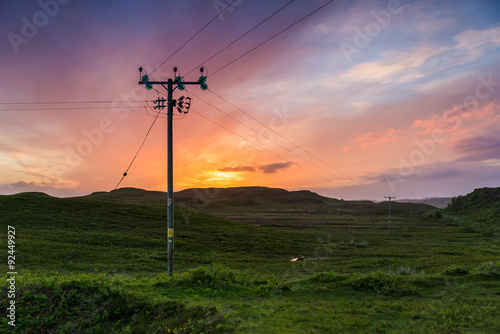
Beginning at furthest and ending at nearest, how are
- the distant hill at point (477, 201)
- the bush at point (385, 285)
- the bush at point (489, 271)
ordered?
1. the distant hill at point (477, 201)
2. the bush at point (489, 271)
3. the bush at point (385, 285)

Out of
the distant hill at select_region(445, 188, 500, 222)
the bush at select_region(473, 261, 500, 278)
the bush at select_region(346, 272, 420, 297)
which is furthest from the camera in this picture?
the distant hill at select_region(445, 188, 500, 222)

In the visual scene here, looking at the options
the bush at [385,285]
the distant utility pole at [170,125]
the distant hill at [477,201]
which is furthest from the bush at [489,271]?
the distant hill at [477,201]

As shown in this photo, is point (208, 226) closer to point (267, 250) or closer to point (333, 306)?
point (267, 250)

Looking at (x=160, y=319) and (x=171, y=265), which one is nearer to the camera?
(x=160, y=319)

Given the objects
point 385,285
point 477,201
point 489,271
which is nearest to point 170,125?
point 385,285

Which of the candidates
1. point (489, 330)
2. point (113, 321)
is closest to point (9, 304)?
point (113, 321)

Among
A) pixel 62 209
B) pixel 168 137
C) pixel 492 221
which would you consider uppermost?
pixel 168 137

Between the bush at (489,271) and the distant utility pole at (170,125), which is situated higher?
the distant utility pole at (170,125)

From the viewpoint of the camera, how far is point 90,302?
37.0ft

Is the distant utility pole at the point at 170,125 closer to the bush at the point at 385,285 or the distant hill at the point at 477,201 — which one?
the bush at the point at 385,285

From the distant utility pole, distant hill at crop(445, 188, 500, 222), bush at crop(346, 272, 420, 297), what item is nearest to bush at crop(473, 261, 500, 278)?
bush at crop(346, 272, 420, 297)

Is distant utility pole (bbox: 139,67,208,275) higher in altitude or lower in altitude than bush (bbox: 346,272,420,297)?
higher

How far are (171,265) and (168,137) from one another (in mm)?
8121

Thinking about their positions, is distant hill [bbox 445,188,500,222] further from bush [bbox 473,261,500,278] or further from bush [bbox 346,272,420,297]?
bush [bbox 346,272,420,297]
